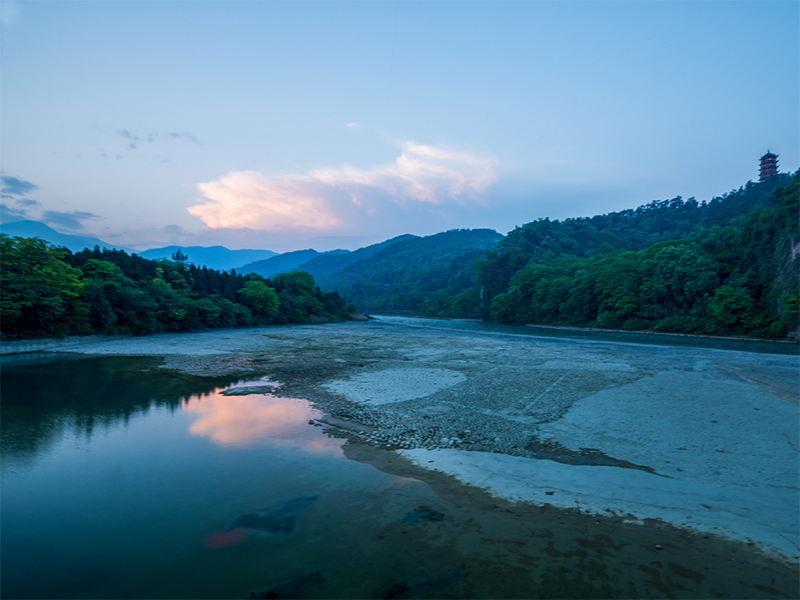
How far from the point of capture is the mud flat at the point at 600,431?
712 cm

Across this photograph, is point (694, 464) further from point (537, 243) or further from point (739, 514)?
point (537, 243)

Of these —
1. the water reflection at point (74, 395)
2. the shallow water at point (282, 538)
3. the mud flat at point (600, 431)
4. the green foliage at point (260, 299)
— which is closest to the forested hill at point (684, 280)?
the mud flat at point (600, 431)

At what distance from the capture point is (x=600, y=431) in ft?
36.5

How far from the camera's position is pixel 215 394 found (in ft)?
54.5

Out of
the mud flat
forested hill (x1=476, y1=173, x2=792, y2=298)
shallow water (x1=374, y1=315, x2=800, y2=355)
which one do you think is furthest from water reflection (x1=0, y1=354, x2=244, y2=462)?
forested hill (x1=476, y1=173, x2=792, y2=298)

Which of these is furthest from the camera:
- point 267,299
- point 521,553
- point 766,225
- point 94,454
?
point 267,299

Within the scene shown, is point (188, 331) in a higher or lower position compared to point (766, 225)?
lower

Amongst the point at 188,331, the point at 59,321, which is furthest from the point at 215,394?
the point at 188,331

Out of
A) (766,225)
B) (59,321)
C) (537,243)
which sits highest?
(537,243)

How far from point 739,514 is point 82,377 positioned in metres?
25.6

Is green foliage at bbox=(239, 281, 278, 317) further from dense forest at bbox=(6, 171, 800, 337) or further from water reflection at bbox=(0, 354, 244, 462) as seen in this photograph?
water reflection at bbox=(0, 354, 244, 462)

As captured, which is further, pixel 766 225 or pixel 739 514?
pixel 766 225

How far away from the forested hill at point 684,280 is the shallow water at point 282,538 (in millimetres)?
47952

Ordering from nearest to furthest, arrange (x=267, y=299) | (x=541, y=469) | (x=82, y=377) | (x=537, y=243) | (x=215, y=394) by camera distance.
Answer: (x=541, y=469) → (x=215, y=394) → (x=82, y=377) → (x=267, y=299) → (x=537, y=243)
